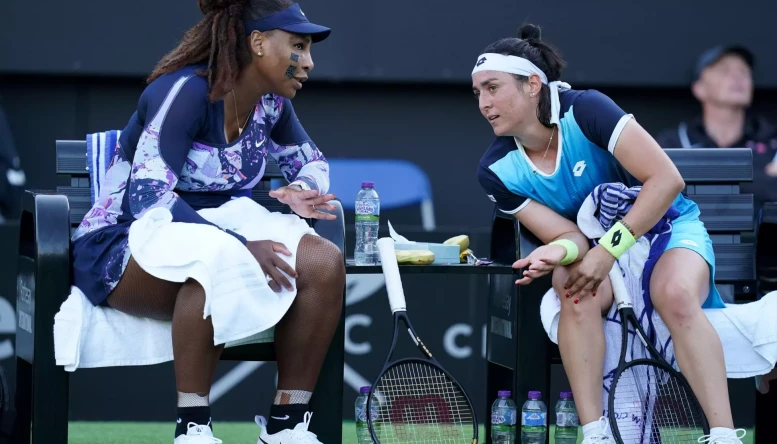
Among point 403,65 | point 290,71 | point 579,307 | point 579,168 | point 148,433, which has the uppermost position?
point 403,65

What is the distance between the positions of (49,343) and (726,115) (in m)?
4.14

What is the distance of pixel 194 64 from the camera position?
3.88 metres

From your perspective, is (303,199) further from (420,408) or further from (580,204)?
(580,204)

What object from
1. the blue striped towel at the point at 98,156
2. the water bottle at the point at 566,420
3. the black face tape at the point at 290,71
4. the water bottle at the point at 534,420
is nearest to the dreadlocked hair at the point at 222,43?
the black face tape at the point at 290,71

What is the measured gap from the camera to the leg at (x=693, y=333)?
3.66m

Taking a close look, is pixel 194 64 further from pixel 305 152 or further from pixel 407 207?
pixel 407 207

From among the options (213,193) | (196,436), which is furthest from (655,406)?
(213,193)

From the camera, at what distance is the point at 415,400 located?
378 cm

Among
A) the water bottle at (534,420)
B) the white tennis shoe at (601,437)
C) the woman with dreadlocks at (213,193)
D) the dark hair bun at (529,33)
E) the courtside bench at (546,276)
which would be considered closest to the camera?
the woman with dreadlocks at (213,193)

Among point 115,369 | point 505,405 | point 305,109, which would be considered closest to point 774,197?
point 305,109

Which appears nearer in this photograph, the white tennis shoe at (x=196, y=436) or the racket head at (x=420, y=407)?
the white tennis shoe at (x=196, y=436)

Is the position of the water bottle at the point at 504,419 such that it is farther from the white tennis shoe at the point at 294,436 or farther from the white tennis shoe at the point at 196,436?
the white tennis shoe at the point at 196,436

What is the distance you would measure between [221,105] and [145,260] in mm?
563

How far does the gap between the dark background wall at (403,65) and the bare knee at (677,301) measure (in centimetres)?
259
